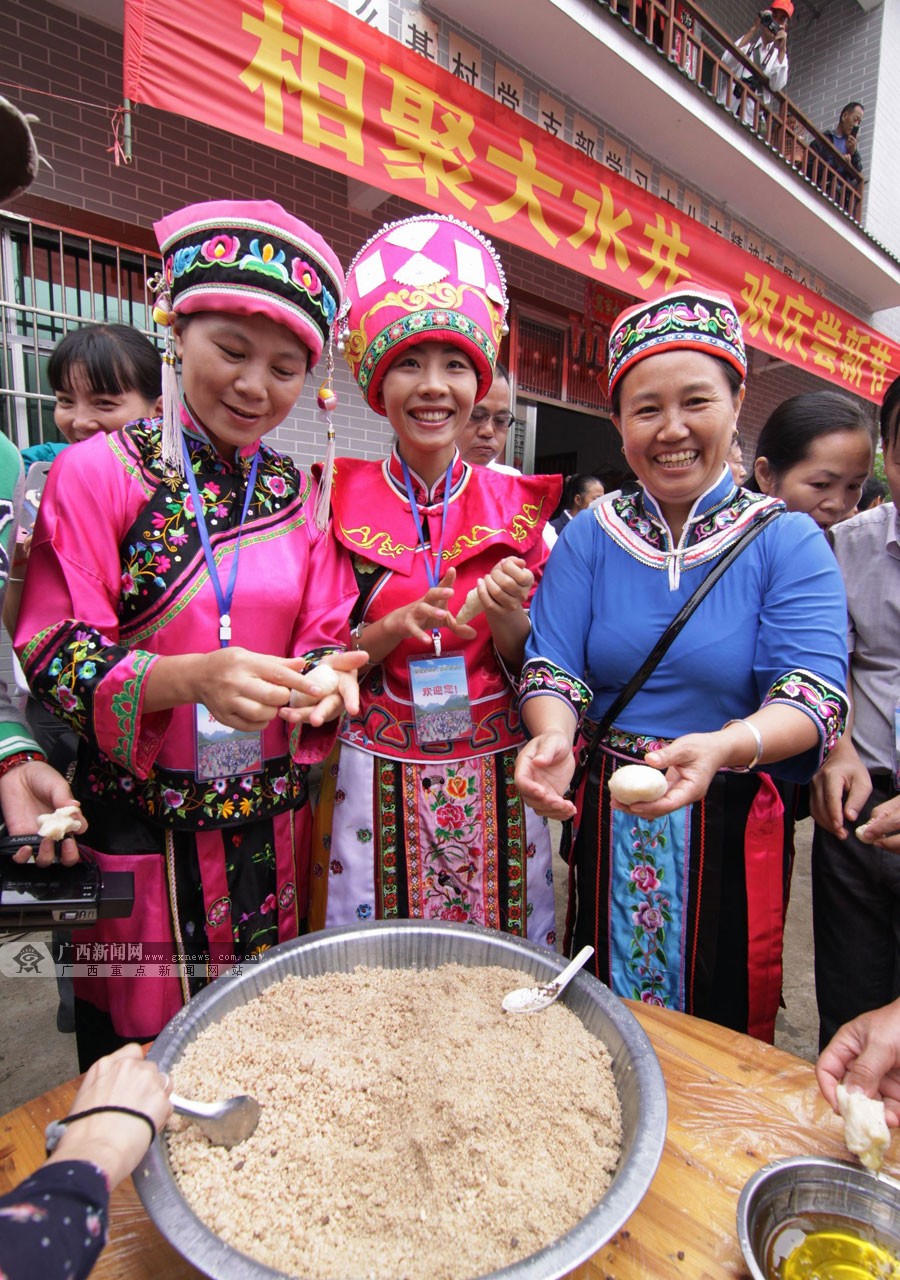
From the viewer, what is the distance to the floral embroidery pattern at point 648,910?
1.33m

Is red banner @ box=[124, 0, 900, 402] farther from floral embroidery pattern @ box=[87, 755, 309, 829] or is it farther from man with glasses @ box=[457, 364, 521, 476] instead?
floral embroidery pattern @ box=[87, 755, 309, 829]

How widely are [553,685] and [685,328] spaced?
0.69m

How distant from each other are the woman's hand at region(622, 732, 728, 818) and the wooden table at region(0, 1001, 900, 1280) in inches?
13.2

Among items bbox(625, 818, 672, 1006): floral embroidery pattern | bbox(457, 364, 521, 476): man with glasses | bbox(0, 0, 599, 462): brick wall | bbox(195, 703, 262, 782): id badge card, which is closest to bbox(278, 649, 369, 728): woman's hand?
bbox(195, 703, 262, 782): id badge card

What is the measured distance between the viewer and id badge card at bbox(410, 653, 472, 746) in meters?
1.41

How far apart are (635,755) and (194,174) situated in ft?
11.8

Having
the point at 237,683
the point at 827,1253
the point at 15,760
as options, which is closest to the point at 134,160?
the point at 15,760

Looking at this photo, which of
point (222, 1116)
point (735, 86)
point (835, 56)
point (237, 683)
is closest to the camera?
point (222, 1116)

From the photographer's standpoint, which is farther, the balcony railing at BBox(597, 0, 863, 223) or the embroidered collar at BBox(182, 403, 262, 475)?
the balcony railing at BBox(597, 0, 863, 223)

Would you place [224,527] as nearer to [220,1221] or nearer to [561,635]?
[561,635]

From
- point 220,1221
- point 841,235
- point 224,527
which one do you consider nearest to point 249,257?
point 224,527

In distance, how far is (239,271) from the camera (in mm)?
1114

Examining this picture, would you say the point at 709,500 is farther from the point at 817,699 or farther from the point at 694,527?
the point at 817,699

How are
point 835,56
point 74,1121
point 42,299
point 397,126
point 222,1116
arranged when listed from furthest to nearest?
1. point 835,56
2. point 42,299
3. point 397,126
4. point 222,1116
5. point 74,1121
